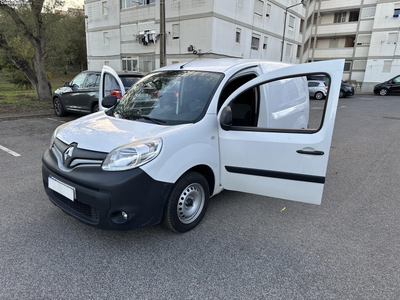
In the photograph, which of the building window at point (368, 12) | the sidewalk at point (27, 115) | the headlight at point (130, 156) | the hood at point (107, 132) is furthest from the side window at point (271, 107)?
the building window at point (368, 12)

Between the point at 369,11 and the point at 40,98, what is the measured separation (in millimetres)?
35932

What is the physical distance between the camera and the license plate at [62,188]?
2.51m

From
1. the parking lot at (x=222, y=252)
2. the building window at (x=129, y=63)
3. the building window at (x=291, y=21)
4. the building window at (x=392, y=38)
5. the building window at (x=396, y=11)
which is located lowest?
the parking lot at (x=222, y=252)

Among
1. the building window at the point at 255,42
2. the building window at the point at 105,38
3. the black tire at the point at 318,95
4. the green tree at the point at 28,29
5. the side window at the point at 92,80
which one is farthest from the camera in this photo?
the building window at the point at 105,38

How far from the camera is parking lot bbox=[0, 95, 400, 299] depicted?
217 centimetres

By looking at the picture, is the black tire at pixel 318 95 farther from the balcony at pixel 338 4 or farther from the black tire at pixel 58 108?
the balcony at pixel 338 4

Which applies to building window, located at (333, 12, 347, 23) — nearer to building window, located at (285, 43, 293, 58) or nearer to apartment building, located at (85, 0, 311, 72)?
apartment building, located at (85, 0, 311, 72)

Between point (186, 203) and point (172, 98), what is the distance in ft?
4.06

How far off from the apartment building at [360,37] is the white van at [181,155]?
34844mm

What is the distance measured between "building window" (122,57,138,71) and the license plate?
25767 mm

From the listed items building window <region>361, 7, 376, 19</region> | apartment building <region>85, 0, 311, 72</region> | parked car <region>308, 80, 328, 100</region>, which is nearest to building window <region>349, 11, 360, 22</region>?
building window <region>361, 7, 376, 19</region>

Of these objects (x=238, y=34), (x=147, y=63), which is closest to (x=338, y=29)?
(x=238, y=34)

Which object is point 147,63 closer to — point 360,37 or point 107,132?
point 107,132

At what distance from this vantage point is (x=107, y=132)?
9.12 feet
